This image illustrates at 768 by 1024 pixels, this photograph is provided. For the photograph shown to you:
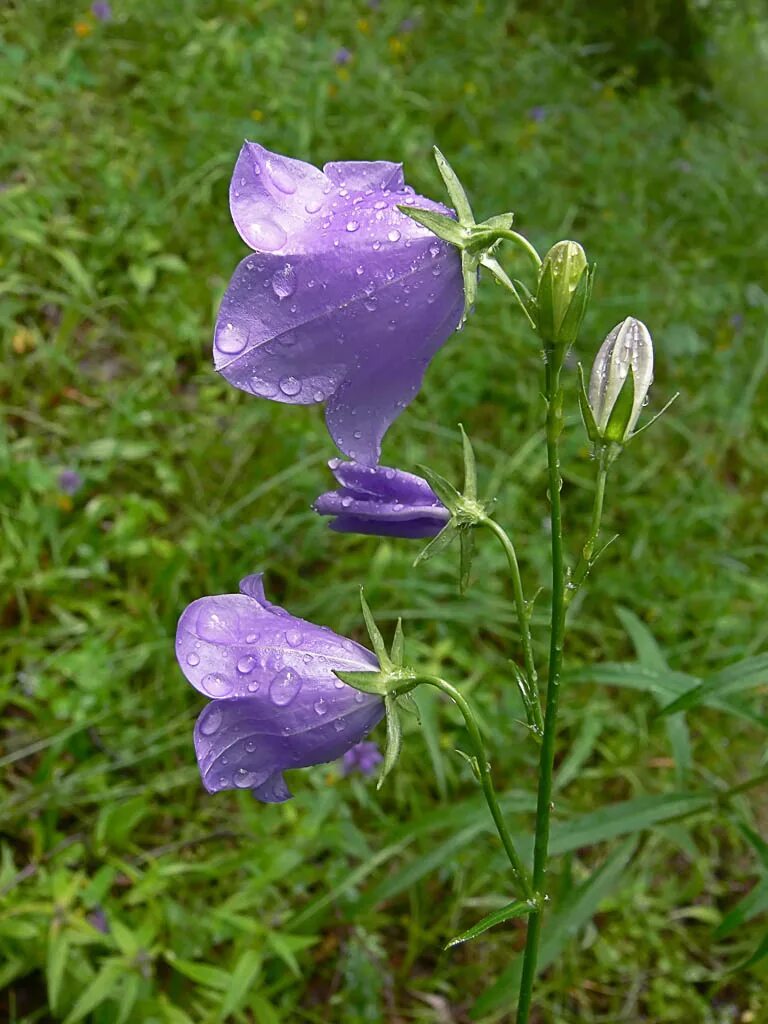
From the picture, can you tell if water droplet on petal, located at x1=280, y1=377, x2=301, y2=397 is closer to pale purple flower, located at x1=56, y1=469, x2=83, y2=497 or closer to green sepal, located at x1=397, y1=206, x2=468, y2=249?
green sepal, located at x1=397, y1=206, x2=468, y2=249

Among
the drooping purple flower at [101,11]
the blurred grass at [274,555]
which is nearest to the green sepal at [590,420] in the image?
the blurred grass at [274,555]

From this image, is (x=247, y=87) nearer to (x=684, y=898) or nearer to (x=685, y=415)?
(x=685, y=415)

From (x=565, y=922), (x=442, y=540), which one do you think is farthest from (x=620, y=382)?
(x=565, y=922)

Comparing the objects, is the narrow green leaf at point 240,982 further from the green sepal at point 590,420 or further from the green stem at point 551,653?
the green sepal at point 590,420

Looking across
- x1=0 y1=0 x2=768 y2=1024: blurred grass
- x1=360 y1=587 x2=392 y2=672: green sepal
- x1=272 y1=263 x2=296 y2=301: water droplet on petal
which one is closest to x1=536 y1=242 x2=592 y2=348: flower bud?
x1=272 y1=263 x2=296 y2=301: water droplet on petal

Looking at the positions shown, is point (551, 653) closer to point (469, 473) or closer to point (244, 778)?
point (469, 473)
